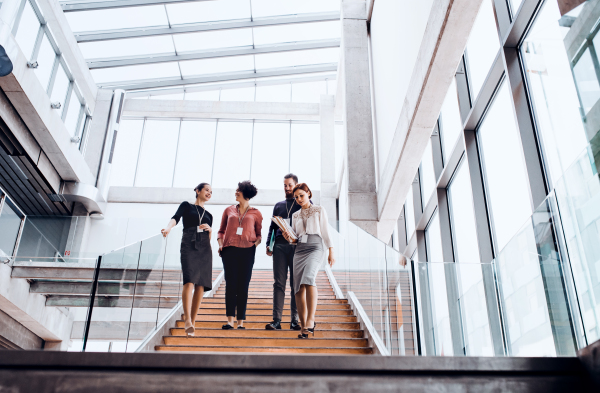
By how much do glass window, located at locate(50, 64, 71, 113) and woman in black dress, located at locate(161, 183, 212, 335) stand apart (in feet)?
43.3

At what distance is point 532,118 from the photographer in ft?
20.7

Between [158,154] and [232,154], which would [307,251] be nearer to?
[232,154]

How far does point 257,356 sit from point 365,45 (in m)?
12.3

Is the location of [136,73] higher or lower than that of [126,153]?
higher

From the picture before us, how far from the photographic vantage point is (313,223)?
5.67 metres

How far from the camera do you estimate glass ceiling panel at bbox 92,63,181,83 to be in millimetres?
19703

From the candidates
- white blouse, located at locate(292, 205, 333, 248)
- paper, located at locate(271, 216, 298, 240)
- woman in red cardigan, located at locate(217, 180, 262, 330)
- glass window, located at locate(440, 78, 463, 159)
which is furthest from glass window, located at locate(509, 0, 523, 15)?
woman in red cardigan, located at locate(217, 180, 262, 330)

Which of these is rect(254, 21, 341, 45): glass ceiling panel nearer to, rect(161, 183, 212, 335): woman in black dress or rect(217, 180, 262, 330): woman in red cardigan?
rect(217, 180, 262, 330): woman in red cardigan

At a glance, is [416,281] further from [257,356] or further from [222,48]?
[222,48]

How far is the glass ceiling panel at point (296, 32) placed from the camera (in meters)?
19.1

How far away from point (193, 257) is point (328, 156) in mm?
15614

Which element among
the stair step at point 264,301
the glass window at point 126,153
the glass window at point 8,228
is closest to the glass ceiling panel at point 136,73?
the glass window at point 126,153

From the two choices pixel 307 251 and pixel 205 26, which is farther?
pixel 205 26

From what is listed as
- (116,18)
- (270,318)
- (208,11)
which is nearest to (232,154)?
(208,11)
